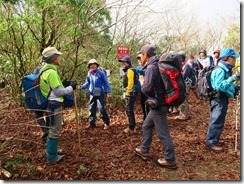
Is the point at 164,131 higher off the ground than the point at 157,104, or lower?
lower

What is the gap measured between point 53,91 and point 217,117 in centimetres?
281

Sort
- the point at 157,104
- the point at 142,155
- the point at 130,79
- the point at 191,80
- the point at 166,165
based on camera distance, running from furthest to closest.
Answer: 1. the point at 191,80
2. the point at 130,79
3. the point at 142,155
4. the point at 166,165
5. the point at 157,104

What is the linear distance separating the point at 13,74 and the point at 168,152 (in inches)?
232

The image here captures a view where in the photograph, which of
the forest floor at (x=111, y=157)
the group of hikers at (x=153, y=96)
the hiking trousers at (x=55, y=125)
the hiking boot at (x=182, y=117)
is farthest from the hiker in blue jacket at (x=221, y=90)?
the hiking trousers at (x=55, y=125)

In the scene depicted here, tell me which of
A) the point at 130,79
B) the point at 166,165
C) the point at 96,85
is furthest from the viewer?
the point at 96,85

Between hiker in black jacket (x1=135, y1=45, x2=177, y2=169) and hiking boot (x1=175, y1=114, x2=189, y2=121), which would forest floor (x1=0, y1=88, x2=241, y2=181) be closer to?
hiker in black jacket (x1=135, y1=45, x2=177, y2=169)

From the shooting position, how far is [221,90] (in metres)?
4.06

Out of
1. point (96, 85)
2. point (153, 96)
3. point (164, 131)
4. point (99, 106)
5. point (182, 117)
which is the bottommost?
point (182, 117)

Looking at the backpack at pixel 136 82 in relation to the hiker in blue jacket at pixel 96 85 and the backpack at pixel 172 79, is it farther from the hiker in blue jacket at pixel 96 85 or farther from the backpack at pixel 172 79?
the backpack at pixel 172 79

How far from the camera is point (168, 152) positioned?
144 inches

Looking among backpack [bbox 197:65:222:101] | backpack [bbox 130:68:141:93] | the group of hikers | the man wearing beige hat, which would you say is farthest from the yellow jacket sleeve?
the man wearing beige hat

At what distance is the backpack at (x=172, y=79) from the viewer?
3455 millimetres

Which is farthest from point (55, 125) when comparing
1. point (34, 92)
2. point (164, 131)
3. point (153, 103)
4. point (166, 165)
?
point (166, 165)

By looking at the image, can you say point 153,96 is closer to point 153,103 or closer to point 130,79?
point 153,103
